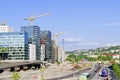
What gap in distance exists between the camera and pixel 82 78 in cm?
12312

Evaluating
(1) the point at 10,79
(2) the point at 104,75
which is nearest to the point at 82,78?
(1) the point at 10,79

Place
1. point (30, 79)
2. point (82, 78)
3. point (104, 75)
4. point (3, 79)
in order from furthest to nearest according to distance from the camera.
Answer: point (104, 75)
point (30, 79)
point (3, 79)
point (82, 78)

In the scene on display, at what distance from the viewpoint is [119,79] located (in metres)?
154

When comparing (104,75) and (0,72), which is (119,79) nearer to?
(104,75)

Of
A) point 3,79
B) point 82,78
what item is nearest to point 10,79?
point 3,79

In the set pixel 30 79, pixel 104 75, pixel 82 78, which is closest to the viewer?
pixel 82 78

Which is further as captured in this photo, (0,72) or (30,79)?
(0,72)

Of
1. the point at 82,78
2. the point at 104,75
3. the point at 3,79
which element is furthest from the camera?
the point at 104,75

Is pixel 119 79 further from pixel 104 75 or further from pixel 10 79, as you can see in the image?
→ pixel 10 79

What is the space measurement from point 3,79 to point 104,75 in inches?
2393

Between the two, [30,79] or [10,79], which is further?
[30,79]

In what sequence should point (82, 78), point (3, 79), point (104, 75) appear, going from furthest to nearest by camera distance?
point (104, 75) < point (3, 79) < point (82, 78)

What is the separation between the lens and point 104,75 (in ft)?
586

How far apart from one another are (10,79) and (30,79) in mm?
12069
